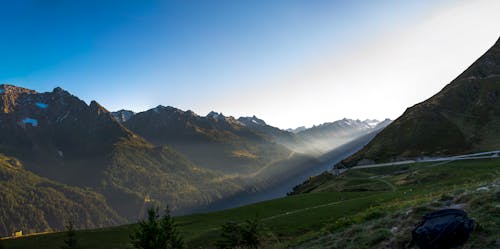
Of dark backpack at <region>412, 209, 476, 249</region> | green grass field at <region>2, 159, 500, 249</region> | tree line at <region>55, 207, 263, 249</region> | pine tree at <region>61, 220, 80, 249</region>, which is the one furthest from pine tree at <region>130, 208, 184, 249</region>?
pine tree at <region>61, 220, 80, 249</region>

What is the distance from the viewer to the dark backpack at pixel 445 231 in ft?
40.2

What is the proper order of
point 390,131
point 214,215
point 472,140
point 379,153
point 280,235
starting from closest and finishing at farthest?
point 280,235
point 214,215
point 472,140
point 379,153
point 390,131

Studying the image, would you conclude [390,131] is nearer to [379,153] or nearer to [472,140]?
[379,153]

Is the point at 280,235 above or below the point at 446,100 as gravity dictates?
below

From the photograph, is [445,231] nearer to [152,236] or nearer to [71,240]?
A: [152,236]

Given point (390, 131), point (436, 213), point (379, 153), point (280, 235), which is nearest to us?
point (436, 213)

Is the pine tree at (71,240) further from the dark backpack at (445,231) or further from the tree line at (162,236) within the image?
the dark backpack at (445,231)

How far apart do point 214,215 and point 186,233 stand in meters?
16.3


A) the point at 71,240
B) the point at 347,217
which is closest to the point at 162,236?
the point at 347,217

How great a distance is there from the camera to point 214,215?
221 feet

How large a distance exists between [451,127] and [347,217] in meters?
157

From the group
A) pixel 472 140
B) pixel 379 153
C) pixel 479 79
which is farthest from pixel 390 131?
pixel 479 79

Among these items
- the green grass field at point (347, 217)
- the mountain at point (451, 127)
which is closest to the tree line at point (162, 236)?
the green grass field at point (347, 217)

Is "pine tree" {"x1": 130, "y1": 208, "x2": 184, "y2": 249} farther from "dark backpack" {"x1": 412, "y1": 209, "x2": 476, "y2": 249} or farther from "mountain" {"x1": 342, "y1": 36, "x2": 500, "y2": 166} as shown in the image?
"mountain" {"x1": 342, "y1": 36, "x2": 500, "y2": 166}
